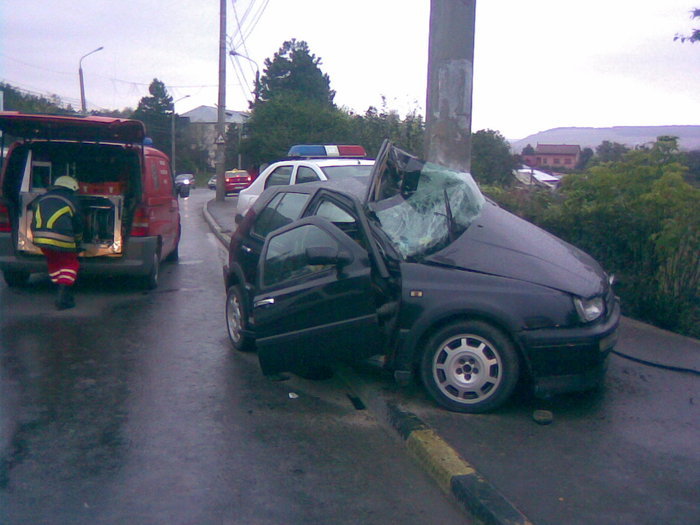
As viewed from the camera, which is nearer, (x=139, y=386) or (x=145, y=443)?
(x=145, y=443)

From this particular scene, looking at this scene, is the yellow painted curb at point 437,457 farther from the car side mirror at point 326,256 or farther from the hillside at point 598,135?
the hillside at point 598,135

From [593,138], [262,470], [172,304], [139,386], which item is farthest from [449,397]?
[593,138]

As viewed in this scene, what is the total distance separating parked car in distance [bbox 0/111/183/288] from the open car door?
415 cm

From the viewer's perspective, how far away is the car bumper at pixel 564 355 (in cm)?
517

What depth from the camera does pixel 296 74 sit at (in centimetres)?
6775

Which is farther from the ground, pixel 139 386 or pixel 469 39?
pixel 469 39

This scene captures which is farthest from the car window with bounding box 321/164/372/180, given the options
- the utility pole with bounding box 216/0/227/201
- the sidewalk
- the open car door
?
the utility pole with bounding box 216/0/227/201

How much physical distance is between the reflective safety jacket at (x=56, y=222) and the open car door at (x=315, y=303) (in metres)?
3.85

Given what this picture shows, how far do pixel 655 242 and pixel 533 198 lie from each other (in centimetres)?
246

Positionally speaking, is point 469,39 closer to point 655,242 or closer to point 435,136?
point 435,136

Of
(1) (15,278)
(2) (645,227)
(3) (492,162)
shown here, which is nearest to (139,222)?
(1) (15,278)

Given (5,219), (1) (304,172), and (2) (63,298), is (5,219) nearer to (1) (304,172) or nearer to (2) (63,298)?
(2) (63,298)

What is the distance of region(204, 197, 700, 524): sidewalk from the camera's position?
3965mm

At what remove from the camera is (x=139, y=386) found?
6.18 meters
